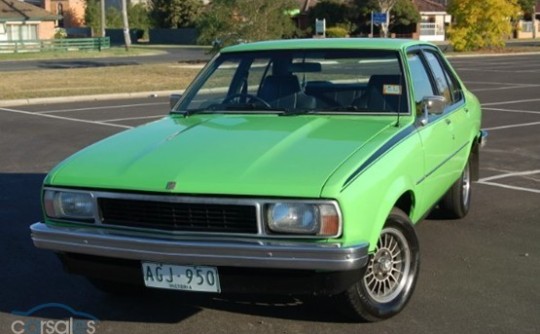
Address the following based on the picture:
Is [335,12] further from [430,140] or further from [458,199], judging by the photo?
[430,140]

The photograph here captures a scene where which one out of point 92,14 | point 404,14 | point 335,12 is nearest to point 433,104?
point 335,12

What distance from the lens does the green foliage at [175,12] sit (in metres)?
70.7

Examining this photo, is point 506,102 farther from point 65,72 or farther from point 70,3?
point 70,3

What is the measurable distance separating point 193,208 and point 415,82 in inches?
89.0

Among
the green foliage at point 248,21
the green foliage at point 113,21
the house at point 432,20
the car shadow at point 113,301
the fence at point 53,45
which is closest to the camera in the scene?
the car shadow at point 113,301

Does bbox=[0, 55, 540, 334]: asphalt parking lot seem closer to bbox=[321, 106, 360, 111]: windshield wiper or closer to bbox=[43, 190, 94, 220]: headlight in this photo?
bbox=[43, 190, 94, 220]: headlight

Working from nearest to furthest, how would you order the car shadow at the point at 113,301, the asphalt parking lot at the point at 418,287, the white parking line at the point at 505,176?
1. the asphalt parking lot at the point at 418,287
2. the car shadow at the point at 113,301
3. the white parking line at the point at 505,176

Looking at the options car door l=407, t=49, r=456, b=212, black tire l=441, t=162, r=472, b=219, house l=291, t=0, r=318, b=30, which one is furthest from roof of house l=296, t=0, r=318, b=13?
car door l=407, t=49, r=456, b=212

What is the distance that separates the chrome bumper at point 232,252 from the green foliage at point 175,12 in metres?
66.9

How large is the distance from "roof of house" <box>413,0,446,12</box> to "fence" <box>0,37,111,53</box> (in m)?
27.4

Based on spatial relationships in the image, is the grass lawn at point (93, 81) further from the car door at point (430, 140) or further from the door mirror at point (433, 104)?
the door mirror at point (433, 104)

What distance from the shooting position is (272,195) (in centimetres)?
393

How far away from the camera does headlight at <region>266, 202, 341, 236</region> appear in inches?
155

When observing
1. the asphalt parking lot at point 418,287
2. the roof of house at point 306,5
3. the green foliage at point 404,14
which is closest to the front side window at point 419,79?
the asphalt parking lot at point 418,287
